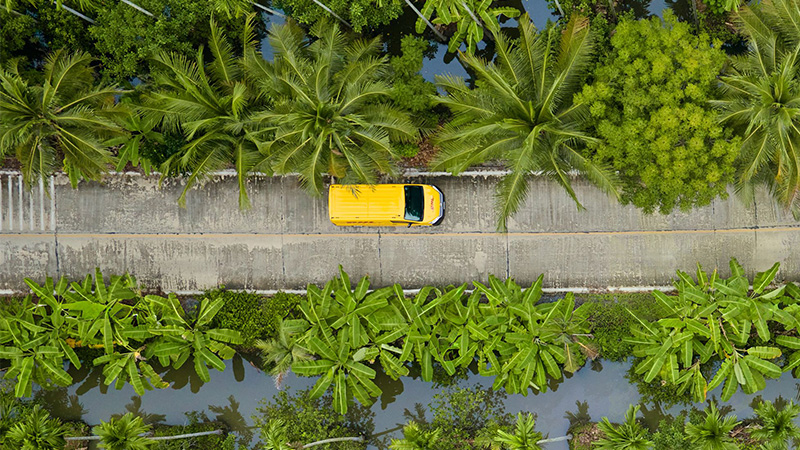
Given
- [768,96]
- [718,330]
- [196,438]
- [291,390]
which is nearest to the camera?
[768,96]

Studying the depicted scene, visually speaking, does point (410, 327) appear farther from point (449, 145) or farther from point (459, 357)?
point (449, 145)

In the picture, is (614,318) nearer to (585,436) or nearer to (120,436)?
(585,436)

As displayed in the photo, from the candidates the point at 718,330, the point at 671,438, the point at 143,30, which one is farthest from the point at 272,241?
the point at 671,438

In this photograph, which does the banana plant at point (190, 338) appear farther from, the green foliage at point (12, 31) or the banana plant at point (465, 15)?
the banana plant at point (465, 15)

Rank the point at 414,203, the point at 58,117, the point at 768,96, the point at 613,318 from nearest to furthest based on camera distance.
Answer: the point at 768,96, the point at 58,117, the point at 414,203, the point at 613,318

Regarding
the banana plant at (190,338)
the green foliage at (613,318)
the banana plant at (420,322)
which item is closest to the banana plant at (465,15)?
the banana plant at (420,322)

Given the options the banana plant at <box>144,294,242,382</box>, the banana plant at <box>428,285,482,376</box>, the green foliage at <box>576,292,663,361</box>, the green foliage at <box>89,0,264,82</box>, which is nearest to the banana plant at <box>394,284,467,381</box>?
the banana plant at <box>428,285,482,376</box>

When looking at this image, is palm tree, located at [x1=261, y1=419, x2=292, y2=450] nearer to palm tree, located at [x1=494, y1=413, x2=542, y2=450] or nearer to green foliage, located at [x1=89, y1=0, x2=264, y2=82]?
palm tree, located at [x1=494, y1=413, x2=542, y2=450]
